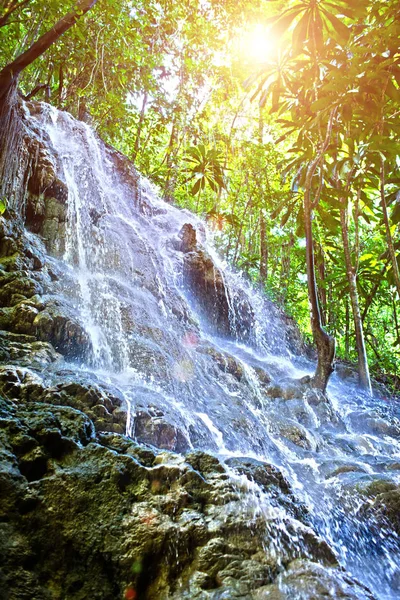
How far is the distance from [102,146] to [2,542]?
11052 millimetres

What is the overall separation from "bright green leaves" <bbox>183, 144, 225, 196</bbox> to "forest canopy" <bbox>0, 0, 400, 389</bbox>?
0.05 m

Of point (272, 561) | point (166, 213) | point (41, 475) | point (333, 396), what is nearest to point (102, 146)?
point (166, 213)

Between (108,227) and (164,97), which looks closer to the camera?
(108,227)

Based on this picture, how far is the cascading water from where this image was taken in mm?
3863

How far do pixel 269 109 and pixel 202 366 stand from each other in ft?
20.3

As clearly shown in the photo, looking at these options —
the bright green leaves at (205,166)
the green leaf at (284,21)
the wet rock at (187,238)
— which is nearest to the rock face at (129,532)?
the green leaf at (284,21)

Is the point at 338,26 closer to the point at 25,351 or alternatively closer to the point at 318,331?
the point at 318,331

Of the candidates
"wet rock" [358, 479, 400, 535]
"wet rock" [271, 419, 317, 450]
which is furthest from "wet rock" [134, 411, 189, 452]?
"wet rock" [271, 419, 317, 450]

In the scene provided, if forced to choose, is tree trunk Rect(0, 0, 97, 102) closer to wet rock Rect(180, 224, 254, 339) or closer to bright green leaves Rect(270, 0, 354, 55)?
bright green leaves Rect(270, 0, 354, 55)

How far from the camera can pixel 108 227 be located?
354 inches

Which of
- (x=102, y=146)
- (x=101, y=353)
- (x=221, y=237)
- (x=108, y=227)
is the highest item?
(x=102, y=146)

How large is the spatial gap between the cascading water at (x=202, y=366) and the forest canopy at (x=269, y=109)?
1.16 meters

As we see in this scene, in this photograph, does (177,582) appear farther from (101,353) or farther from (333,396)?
(333,396)

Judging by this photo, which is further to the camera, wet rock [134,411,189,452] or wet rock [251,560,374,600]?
wet rock [134,411,189,452]
